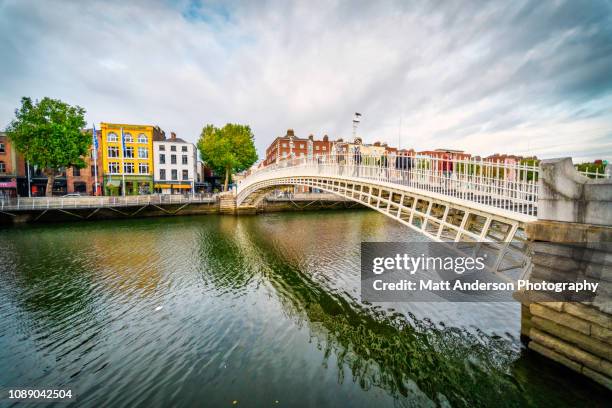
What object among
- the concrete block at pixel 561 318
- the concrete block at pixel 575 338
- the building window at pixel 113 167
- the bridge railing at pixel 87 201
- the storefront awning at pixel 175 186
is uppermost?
the building window at pixel 113 167

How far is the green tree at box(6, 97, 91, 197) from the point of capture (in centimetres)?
2864

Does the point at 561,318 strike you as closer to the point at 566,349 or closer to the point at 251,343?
the point at 566,349

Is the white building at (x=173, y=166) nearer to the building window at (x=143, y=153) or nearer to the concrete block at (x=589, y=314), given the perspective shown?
the building window at (x=143, y=153)

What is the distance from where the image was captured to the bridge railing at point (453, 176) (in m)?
6.82

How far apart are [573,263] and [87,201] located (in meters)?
37.1

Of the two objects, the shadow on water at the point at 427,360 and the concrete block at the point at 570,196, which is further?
the shadow on water at the point at 427,360

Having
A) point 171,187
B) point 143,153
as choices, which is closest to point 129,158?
point 143,153

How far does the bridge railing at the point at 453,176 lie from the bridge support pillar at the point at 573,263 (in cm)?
66

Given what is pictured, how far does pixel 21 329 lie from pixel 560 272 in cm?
1347

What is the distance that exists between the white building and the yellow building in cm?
109

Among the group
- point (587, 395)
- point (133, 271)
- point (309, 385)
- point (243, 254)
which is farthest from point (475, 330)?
point (133, 271)

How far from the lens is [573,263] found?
5.27 metres

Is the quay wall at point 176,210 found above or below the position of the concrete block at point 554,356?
above

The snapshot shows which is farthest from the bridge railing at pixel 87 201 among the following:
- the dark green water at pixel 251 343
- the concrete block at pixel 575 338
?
the concrete block at pixel 575 338
